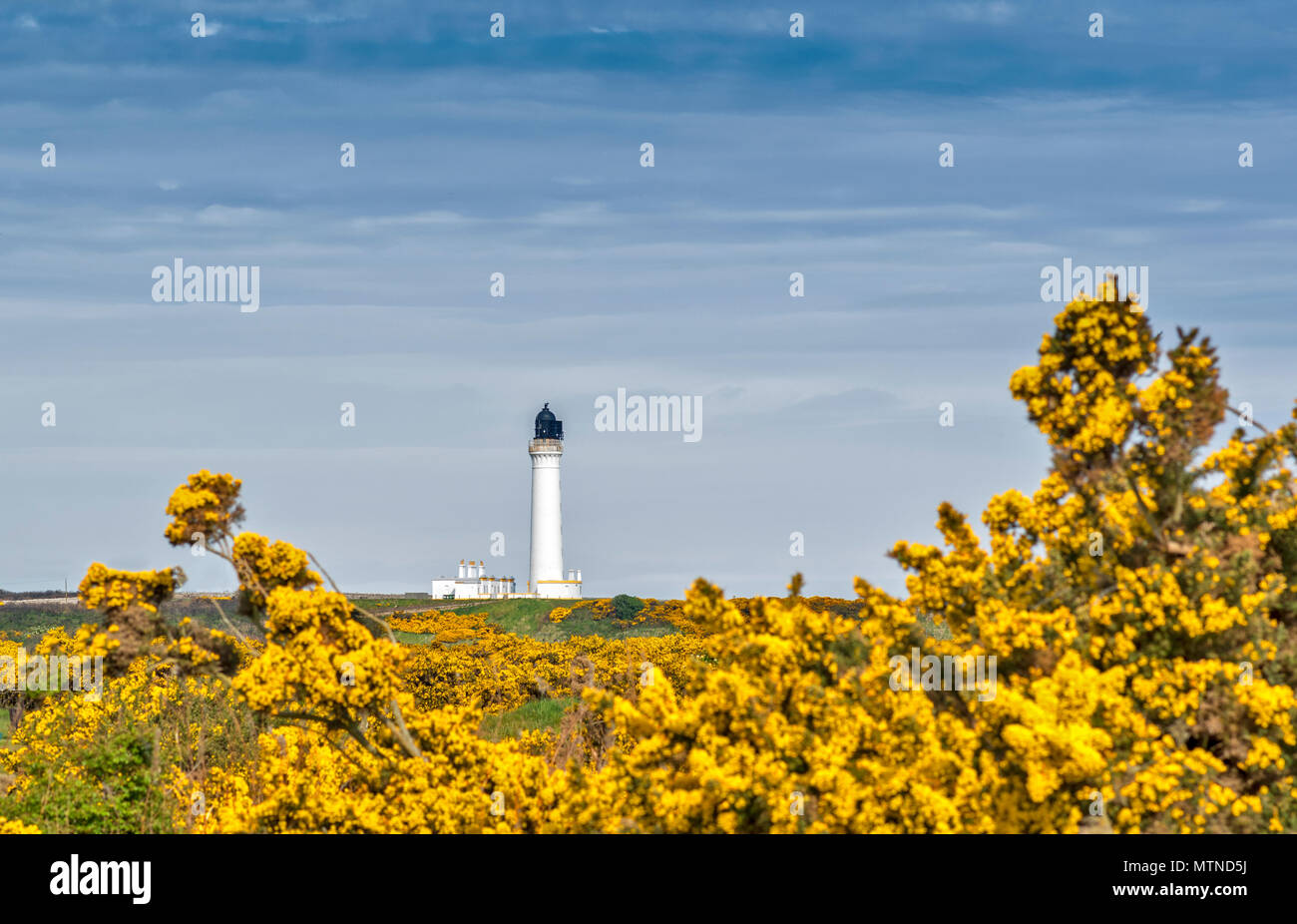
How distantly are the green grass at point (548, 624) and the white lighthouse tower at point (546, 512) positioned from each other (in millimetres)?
2674

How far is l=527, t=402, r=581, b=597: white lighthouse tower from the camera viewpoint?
320 feet

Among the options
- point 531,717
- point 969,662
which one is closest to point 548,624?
point 531,717

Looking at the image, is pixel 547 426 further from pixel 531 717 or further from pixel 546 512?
pixel 531 717

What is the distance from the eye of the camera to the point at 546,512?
322ft

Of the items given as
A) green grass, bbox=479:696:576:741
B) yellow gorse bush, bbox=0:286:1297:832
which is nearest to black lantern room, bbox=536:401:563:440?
green grass, bbox=479:696:576:741

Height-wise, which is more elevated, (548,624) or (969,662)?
(969,662)

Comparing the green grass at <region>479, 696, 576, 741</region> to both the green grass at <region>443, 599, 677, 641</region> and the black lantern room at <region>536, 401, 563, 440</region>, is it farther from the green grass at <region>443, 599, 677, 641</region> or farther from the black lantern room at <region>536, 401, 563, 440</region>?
the black lantern room at <region>536, 401, 563, 440</region>

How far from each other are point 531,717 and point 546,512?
209ft

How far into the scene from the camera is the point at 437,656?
40.3 m

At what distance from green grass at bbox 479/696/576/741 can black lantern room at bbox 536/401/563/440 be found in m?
59.5

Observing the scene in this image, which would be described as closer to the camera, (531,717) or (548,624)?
(531,717)
